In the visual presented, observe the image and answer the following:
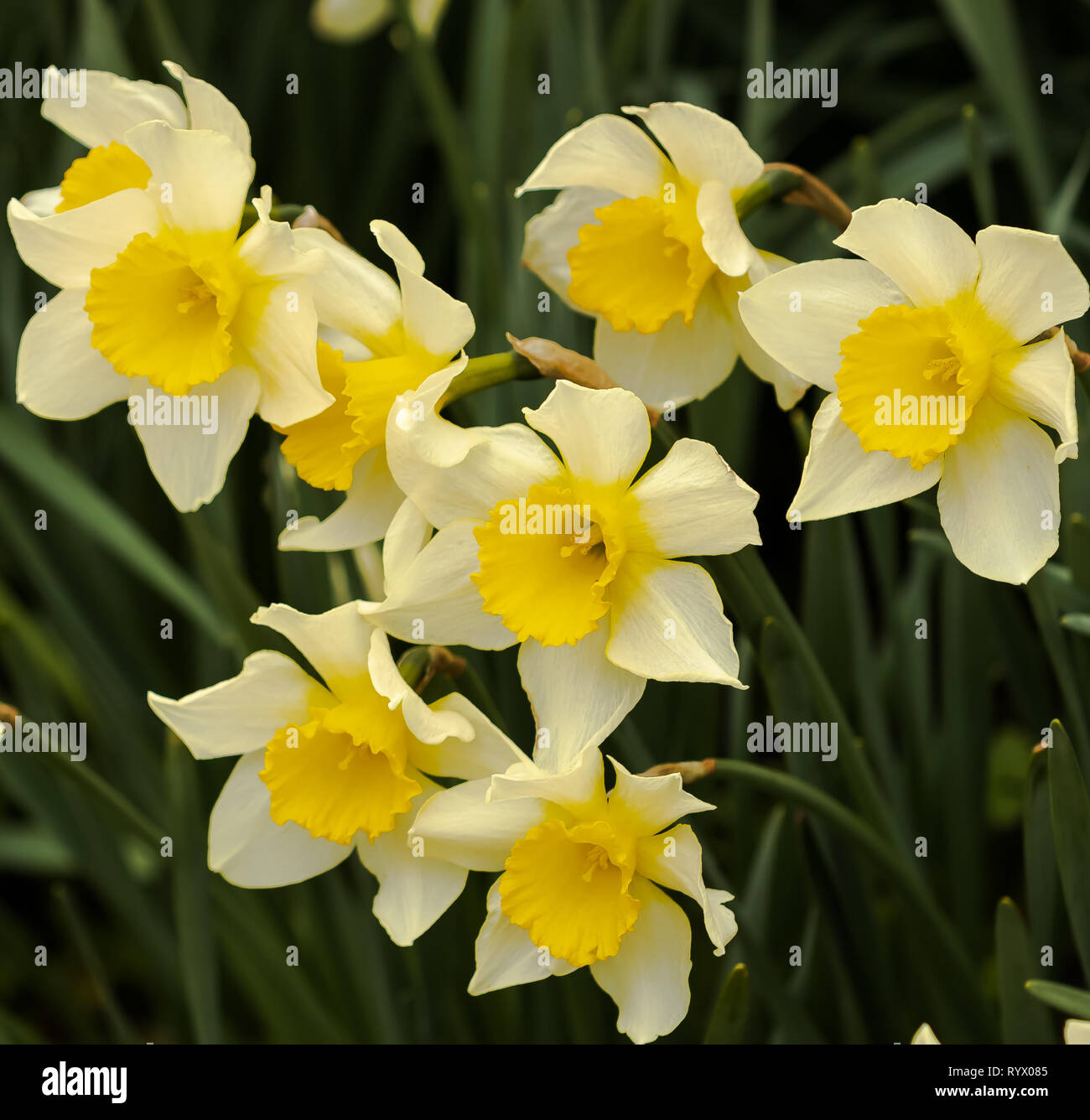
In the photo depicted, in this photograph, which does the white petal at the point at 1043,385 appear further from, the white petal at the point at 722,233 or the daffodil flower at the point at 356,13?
the daffodil flower at the point at 356,13

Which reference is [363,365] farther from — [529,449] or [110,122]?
[110,122]

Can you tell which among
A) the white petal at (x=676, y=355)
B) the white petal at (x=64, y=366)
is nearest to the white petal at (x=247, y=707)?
the white petal at (x=64, y=366)

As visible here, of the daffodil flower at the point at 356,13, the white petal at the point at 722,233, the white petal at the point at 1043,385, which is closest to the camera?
the white petal at the point at 1043,385

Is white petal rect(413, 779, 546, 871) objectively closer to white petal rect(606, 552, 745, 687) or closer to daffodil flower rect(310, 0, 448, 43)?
white petal rect(606, 552, 745, 687)

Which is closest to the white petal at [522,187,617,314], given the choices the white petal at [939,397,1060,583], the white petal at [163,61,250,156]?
the white petal at [163,61,250,156]

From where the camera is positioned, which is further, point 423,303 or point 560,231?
point 560,231

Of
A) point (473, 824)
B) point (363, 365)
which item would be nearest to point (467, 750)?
point (473, 824)
